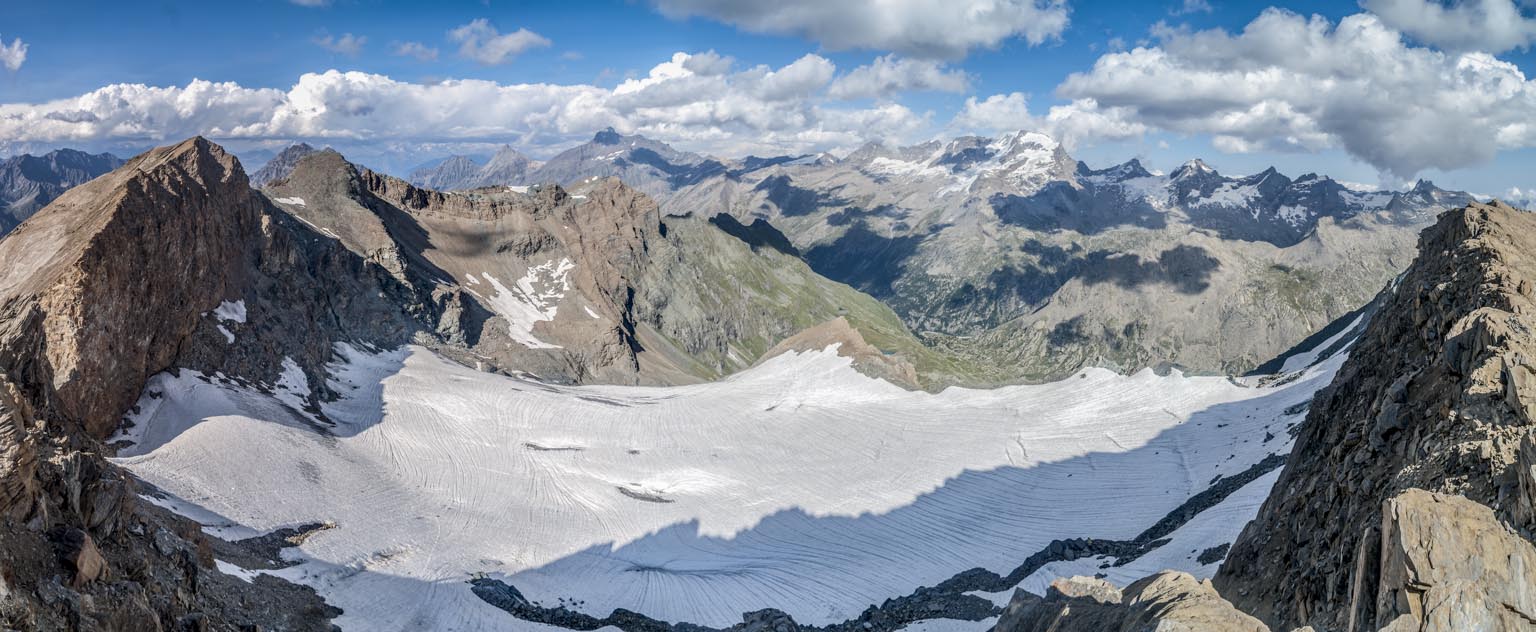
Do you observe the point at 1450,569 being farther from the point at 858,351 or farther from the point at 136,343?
the point at 858,351

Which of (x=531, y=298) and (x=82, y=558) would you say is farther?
(x=531, y=298)

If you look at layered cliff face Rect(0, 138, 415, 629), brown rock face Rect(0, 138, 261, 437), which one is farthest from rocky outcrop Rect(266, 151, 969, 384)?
brown rock face Rect(0, 138, 261, 437)

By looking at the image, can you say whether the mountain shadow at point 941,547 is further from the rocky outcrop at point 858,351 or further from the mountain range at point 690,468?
the rocky outcrop at point 858,351

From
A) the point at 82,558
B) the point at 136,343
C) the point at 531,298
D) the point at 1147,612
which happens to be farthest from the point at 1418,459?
the point at 531,298

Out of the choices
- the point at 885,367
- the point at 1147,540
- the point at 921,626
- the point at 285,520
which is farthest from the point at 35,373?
the point at 885,367

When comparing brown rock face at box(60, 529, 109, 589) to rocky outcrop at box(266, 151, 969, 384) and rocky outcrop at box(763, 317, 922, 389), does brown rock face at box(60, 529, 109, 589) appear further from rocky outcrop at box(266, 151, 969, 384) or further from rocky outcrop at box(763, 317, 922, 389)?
rocky outcrop at box(266, 151, 969, 384)

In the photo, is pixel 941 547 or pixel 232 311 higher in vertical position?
pixel 232 311

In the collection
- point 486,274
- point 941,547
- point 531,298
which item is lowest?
point 941,547
